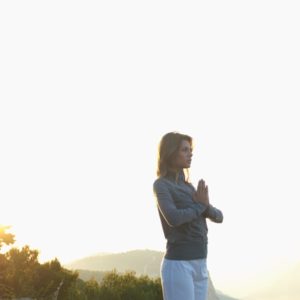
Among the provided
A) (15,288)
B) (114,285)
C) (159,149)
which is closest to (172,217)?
(159,149)

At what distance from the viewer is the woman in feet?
12.6

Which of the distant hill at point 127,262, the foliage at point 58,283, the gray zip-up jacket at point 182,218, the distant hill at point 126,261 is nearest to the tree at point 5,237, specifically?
the gray zip-up jacket at point 182,218

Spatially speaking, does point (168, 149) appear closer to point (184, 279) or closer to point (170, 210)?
point (170, 210)

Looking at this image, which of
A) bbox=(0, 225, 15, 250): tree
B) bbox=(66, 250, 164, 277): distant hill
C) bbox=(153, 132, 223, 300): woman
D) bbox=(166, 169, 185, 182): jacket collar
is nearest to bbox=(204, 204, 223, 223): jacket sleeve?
bbox=(153, 132, 223, 300): woman

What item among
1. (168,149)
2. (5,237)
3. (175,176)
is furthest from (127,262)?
(168,149)

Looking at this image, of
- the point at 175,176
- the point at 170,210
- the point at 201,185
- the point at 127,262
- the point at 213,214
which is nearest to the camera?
the point at 170,210

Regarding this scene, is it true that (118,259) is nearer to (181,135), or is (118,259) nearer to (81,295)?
(81,295)

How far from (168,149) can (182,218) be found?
25.2 inches

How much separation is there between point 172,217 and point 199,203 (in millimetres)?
291

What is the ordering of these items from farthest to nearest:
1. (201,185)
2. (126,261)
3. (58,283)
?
1. (126,261)
2. (58,283)
3. (201,185)

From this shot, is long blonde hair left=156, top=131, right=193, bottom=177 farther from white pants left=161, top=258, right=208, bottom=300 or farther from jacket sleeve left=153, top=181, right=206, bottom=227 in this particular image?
white pants left=161, top=258, right=208, bottom=300

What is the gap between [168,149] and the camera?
13.8 feet

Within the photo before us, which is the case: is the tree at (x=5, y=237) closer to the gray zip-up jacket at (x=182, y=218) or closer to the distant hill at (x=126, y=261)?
the gray zip-up jacket at (x=182, y=218)

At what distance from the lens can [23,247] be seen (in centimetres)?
1277
